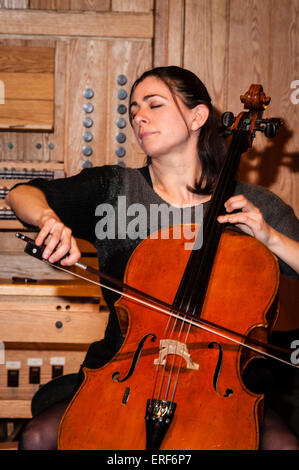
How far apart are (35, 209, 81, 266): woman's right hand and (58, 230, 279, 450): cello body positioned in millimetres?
186

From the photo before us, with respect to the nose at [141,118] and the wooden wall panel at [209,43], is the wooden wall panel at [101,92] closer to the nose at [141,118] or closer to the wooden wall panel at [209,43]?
the wooden wall panel at [209,43]

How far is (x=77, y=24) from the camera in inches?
85.5

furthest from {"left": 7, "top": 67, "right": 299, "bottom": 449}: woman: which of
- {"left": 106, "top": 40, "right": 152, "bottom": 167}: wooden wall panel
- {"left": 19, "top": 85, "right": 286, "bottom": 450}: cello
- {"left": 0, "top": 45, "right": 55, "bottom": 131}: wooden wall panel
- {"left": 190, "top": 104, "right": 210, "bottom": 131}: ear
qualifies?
{"left": 0, "top": 45, "right": 55, "bottom": 131}: wooden wall panel

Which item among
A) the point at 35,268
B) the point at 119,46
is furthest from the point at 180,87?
the point at 35,268

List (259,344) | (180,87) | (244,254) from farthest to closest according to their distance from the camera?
(180,87), (244,254), (259,344)

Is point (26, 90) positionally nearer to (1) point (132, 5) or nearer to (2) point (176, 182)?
(1) point (132, 5)

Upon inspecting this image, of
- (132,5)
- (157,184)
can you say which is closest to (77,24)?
(132,5)

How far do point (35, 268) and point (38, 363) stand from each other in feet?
1.23

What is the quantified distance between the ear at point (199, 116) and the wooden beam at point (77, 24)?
0.75 meters

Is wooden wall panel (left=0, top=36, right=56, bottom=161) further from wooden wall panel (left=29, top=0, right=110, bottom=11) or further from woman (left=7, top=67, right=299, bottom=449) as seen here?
woman (left=7, top=67, right=299, bottom=449)

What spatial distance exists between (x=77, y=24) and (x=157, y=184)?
100cm

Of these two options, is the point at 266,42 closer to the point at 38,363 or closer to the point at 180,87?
the point at 180,87

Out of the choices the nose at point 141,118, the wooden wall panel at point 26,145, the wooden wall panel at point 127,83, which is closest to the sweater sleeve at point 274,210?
the nose at point 141,118
